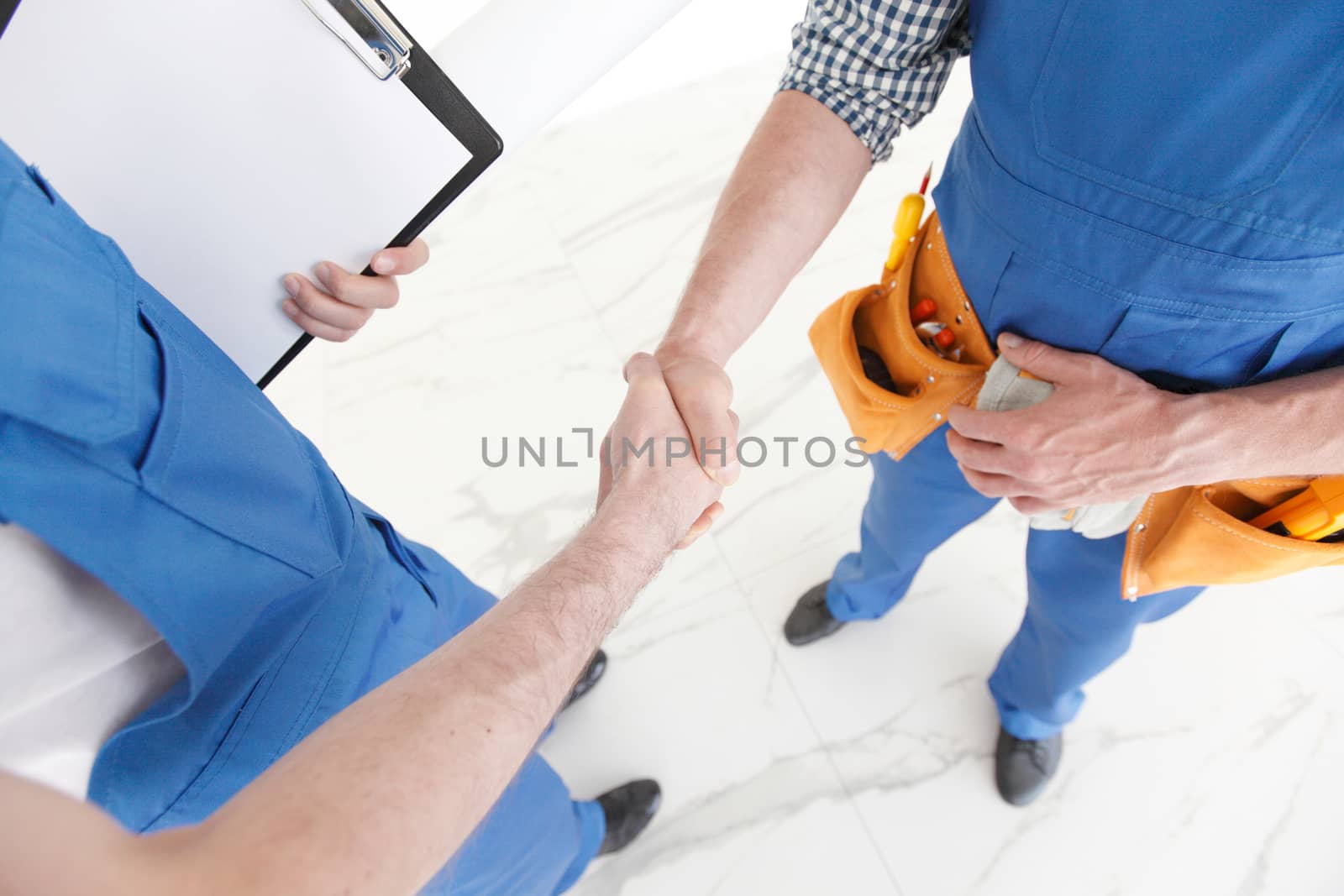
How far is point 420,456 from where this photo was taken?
172 cm

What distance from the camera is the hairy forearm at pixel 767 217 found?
0.80 meters

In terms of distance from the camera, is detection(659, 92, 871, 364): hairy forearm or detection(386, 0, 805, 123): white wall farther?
detection(386, 0, 805, 123): white wall

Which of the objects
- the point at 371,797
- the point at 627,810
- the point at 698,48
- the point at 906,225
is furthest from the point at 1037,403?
the point at 698,48

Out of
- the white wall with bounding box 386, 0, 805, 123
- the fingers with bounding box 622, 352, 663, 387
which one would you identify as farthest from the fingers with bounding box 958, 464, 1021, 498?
the white wall with bounding box 386, 0, 805, 123

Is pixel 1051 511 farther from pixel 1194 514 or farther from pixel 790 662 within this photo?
pixel 790 662

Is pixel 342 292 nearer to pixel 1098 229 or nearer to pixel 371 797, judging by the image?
pixel 371 797

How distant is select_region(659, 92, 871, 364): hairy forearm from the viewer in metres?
0.80

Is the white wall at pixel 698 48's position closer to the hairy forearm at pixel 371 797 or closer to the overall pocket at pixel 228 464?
the overall pocket at pixel 228 464

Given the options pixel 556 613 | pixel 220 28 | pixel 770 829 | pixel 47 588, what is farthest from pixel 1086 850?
pixel 220 28

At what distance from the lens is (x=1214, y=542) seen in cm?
74

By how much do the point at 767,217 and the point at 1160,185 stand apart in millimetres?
362

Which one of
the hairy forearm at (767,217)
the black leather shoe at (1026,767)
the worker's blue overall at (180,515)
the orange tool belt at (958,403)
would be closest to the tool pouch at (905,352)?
the orange tool belt at (958,403)

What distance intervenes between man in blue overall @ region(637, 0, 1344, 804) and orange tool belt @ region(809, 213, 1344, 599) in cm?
5

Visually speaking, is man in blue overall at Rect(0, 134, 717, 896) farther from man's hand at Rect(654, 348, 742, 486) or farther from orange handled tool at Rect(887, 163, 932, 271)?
orange handled tool at Rect(887, 163, 932, 271)
